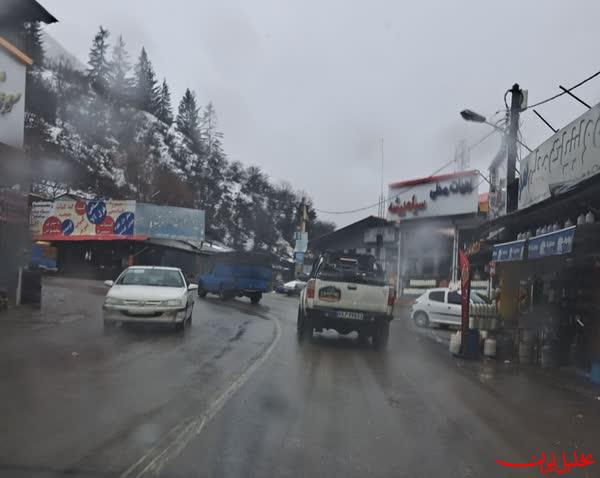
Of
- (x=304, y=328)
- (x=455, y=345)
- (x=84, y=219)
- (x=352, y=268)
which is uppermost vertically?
(x=84, y=219)

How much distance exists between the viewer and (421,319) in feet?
65.7

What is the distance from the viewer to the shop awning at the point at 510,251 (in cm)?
1082

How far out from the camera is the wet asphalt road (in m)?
4.56

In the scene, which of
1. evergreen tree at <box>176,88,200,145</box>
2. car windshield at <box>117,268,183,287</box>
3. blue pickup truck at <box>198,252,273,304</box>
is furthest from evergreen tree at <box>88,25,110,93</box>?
car windshield at <box>117,268,183,287</box>

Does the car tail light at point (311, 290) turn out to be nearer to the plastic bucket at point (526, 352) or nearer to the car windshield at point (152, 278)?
the car windshield at point (152, 278)

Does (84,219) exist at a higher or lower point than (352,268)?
higher

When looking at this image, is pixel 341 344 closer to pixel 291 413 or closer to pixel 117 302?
pixel 117 302

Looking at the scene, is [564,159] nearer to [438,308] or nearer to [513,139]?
[513,139]

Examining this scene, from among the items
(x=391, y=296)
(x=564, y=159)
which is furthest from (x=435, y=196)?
(x=564, y=159)

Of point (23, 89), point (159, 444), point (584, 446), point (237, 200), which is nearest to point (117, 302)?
point (23, 89)

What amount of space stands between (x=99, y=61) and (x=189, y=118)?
53.7ft

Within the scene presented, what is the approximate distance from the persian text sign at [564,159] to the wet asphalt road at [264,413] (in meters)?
3.58

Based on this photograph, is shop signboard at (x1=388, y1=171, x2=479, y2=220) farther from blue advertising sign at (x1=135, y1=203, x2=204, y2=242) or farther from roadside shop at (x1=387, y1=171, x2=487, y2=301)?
blue advertising sign at (x1=135, y1=203, x2=204, y2=242)

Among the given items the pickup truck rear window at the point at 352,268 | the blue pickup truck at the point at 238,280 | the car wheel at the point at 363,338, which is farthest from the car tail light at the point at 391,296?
the blue pickup truck at the point at 238,280
